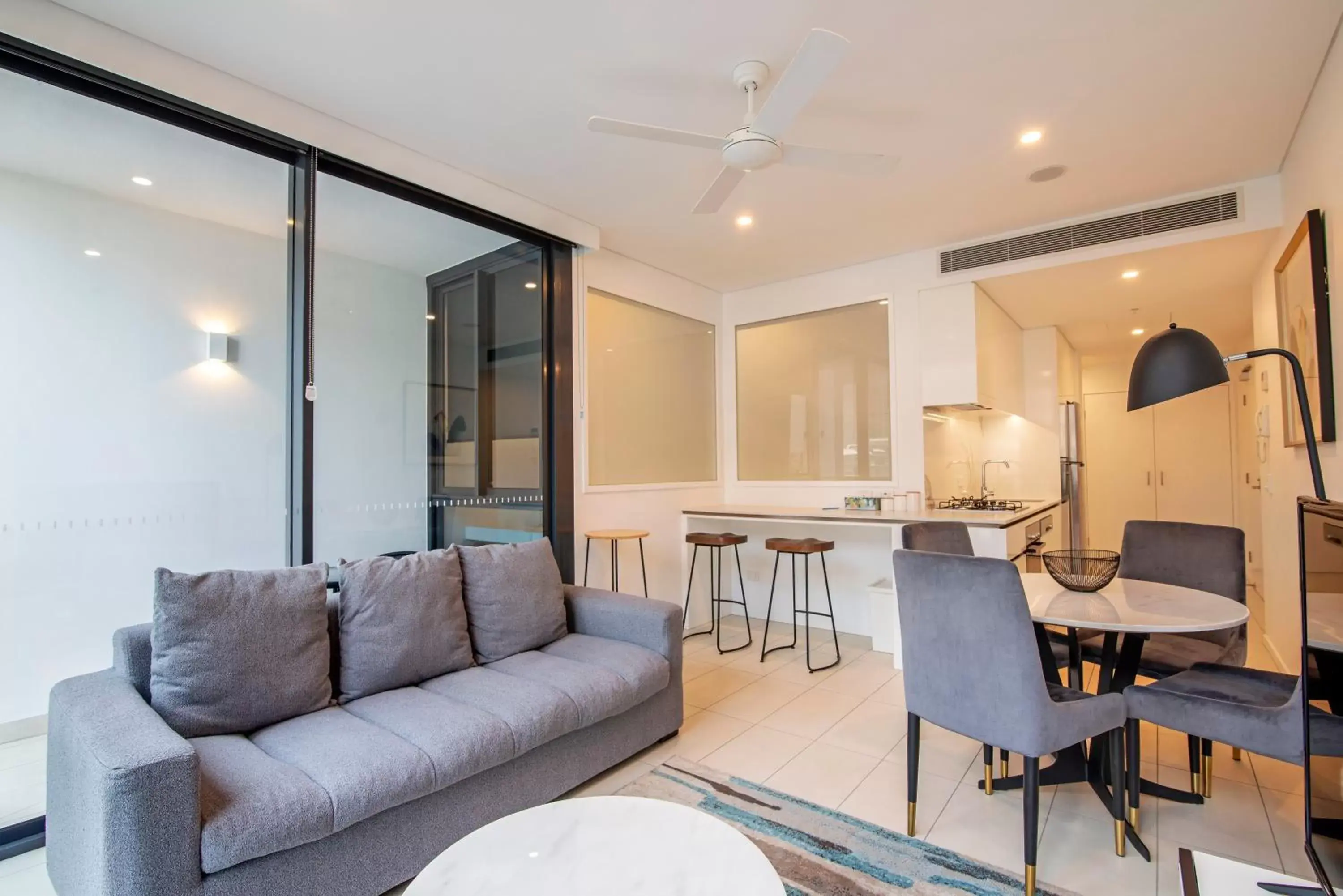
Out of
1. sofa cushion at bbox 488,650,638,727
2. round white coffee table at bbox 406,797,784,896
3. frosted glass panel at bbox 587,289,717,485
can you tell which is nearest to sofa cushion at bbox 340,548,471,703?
sofa cushion at bbox 488,650,638,727

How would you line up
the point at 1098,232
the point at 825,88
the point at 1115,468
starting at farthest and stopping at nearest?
the point at 1115,468 < the point at 1098,232 < the point at 825,88

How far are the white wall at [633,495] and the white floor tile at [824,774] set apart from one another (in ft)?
5.95


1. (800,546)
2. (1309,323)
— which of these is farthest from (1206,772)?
(800,546)

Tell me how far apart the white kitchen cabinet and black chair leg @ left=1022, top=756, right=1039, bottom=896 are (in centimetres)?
603

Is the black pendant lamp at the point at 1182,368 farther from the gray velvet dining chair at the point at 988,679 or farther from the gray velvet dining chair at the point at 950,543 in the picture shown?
the gray velvet dining chair at the point at 950,543

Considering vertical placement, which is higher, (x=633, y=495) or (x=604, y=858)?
(x=633, y=495)

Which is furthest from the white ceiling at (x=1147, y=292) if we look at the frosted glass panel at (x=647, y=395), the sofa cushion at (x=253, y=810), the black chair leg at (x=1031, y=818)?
the sofa cushion at (x=253, y=810)

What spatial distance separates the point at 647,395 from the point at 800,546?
1.60m

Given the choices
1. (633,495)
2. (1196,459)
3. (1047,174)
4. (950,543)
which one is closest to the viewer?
(950,543)

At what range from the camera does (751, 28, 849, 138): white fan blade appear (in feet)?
5.69

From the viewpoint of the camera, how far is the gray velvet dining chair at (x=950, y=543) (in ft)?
8.29

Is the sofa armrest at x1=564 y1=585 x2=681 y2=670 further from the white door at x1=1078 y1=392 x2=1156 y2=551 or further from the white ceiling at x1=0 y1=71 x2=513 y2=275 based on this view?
the white door at x1=1078 y1=392 x2=1156 y2=551

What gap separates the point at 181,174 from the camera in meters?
2.48

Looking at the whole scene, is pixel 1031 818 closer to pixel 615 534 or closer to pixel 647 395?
pixel 615 534
